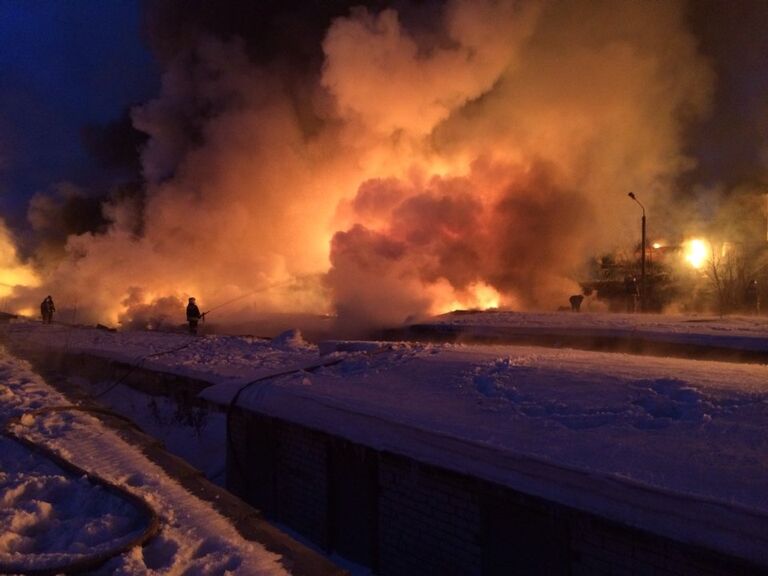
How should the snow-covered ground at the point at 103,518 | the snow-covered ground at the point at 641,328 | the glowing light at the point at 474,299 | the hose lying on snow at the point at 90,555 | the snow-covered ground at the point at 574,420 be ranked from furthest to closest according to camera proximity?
the glowing light at the point at 474,299 < the snow-covered ground at the point at 641,328 < the snow-covered ground at the point at 574,420 < the snow-covered ground at the point at 103,518 < the hose lying on snow at the point at 90,555

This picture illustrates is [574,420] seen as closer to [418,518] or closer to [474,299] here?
[418,518]

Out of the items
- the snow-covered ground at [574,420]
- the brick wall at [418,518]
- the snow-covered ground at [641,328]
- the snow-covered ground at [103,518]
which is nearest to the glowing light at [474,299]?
the snow-covered ground at [641,328]

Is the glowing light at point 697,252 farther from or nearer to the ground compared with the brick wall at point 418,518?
farther from the ground

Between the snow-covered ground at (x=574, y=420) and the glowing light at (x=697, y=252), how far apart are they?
2573cm

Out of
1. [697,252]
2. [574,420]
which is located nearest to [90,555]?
[574,420]

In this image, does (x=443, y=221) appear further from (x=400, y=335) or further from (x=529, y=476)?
(x=529, y=476)

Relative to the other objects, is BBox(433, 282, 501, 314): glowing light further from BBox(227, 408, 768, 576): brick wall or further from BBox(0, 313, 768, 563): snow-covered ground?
BBox(227, 408, 768, 576): brick wall

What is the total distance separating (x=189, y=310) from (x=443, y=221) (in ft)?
36.7

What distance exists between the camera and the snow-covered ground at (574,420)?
3492 mm

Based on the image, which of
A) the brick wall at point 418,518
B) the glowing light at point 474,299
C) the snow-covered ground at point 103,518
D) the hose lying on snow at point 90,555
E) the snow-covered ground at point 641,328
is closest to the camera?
the hose lying on snow at point 90,555

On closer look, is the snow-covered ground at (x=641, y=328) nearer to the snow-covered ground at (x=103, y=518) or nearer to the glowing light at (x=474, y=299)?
the glowing light at (x=474, y=299)

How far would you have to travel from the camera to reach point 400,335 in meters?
16.7

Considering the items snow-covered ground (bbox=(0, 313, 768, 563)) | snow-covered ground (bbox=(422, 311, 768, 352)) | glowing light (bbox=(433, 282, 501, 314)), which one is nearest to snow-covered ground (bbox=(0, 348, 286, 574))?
snow-covered ground (bbox=(0, 313, 768, 563))

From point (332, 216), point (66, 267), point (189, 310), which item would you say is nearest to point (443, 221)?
point (332, 216)
